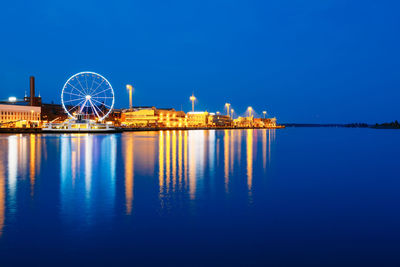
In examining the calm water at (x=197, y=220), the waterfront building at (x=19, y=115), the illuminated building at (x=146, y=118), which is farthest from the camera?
the illuminated building at (x=146, y=118)

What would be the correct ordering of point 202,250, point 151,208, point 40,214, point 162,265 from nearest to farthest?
1. point 162,265
2. point 202,250
3. point 40,214
4. point 151,208

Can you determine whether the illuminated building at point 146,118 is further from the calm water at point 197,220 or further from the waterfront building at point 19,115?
the calm water at point 197,220

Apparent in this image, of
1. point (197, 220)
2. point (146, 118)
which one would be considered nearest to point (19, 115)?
point (146, 118)

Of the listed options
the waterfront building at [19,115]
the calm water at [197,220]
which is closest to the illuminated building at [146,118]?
the waterfront building at [19,115]

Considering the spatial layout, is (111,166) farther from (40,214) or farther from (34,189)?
(40,214)

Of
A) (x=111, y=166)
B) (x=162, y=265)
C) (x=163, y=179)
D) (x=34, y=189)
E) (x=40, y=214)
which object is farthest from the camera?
(x=111, y=166)

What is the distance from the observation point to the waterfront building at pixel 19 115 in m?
131

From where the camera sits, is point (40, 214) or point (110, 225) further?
point (40, 214)

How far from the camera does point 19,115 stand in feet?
459

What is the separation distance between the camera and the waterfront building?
131 m

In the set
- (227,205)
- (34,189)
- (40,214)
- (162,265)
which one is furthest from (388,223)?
(34,189)

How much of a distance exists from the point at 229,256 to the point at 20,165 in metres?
23.2

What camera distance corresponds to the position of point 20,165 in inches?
1043

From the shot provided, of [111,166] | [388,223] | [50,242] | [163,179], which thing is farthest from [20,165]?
[388,223]
